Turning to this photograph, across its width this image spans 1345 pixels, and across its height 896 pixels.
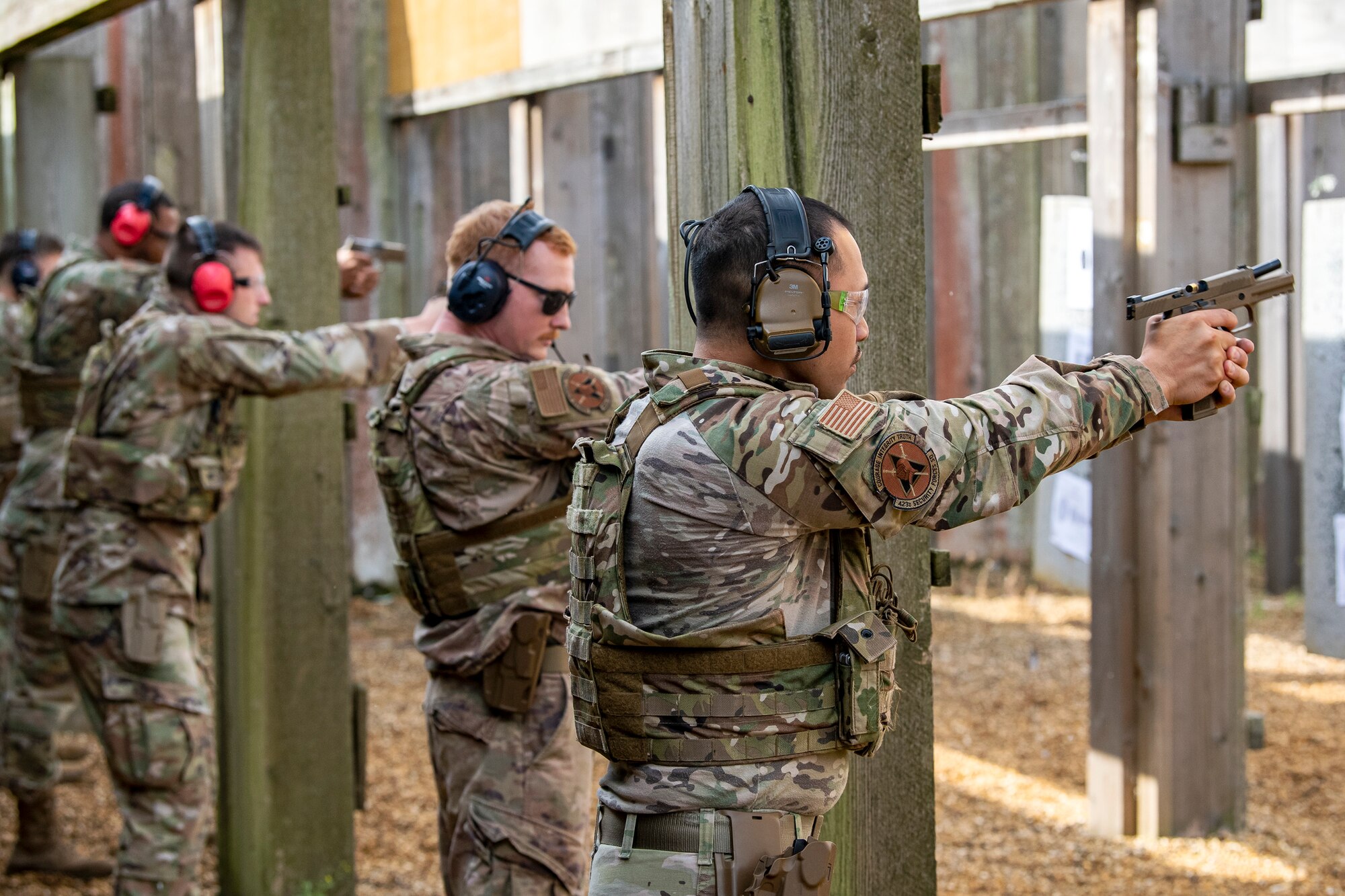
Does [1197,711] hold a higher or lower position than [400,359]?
lower

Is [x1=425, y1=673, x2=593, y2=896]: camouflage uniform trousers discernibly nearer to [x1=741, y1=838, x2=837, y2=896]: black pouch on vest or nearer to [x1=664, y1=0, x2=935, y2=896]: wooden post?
[x1=664, y1=0, x2=935, y2=896]: wooden post

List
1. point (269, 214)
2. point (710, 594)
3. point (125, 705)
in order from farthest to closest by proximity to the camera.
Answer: point (269, 214) → point (125, 705) → point (710, 594)

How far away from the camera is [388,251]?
5.12m

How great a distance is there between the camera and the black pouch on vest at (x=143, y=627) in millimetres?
4578

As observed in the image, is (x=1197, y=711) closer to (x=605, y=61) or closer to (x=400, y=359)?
(x=400, y=359)

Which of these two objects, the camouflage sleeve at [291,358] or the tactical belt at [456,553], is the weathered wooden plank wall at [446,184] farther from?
the tactical belt at [456,553]

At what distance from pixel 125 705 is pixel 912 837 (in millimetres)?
2673

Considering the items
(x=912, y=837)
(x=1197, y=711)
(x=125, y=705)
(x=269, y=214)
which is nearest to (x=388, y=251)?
(x=269, y=214)

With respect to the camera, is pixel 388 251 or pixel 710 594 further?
pixel 388 251

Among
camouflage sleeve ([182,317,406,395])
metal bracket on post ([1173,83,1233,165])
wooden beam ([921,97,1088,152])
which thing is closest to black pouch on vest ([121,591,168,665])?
camouflage sleeve ([182,317,406,395])

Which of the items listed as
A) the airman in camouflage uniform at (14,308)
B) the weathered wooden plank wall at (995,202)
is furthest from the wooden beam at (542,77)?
the weathered wooden plank wall at (995,202)

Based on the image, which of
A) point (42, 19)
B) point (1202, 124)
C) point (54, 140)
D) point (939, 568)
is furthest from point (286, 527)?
point (54, 140)

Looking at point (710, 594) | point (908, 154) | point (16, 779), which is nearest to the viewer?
point (710, 594)

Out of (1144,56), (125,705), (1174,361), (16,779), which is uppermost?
(1144,56)
